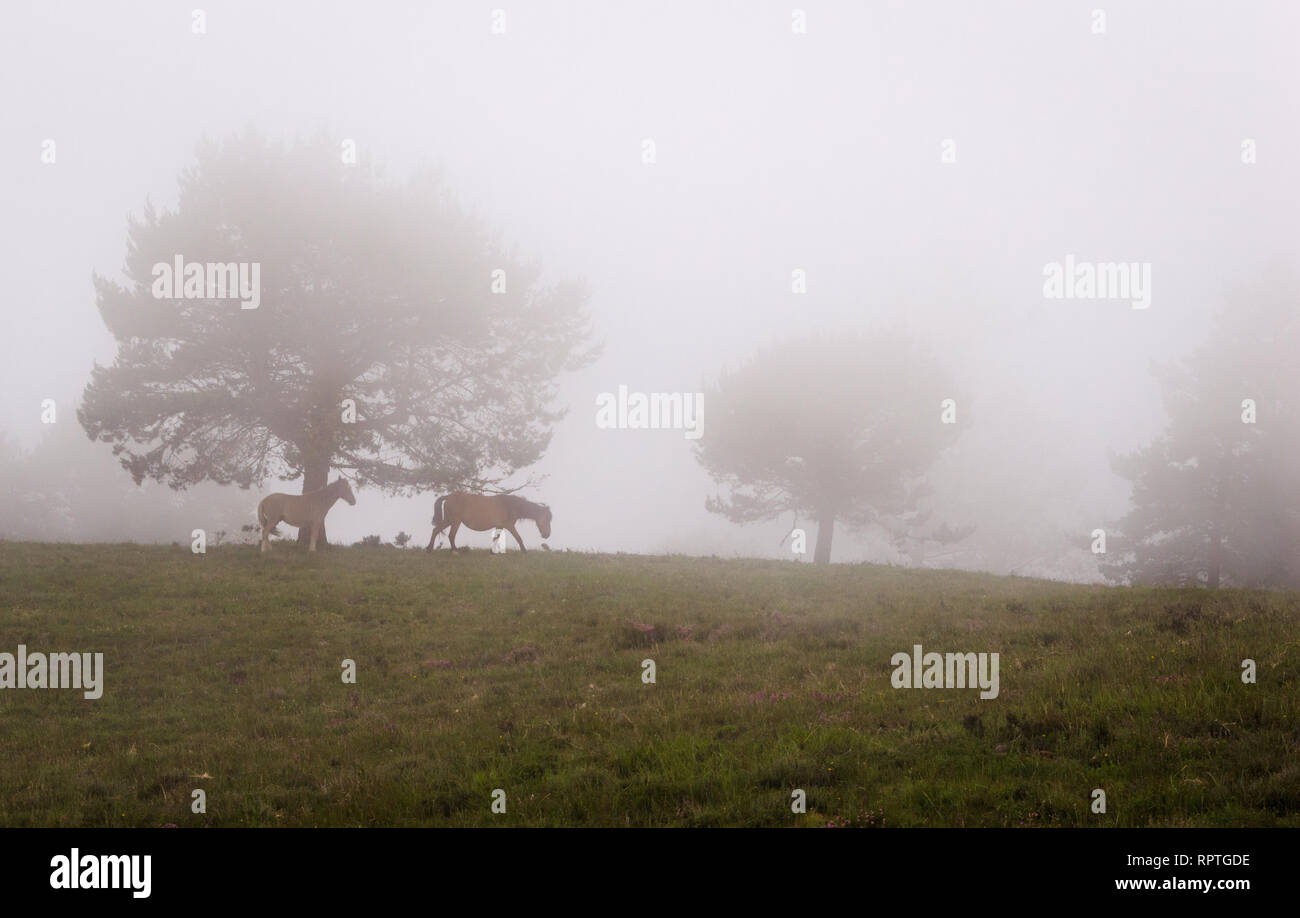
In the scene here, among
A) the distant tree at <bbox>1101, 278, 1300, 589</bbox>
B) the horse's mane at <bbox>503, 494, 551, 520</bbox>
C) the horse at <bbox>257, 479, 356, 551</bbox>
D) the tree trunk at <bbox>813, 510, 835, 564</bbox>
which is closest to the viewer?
the horse at <bbox>257, 479, 356, 551</bbox>

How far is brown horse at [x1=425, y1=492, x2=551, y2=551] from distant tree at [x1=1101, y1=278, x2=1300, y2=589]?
1023 inches

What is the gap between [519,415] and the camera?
91.4 ft

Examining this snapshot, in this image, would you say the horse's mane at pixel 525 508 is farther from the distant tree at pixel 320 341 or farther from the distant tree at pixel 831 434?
the distant tree at pixel 831 434

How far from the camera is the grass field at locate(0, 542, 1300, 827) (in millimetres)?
6938

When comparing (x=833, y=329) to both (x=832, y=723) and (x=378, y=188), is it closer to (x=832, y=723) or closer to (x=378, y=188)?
(x=378, y=188)

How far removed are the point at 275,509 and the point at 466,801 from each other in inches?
724

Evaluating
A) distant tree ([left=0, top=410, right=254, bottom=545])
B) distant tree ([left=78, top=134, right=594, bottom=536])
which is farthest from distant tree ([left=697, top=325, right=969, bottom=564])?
distant tree ([left=0, top=410, right=254, bottom=545])

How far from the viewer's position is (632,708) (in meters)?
10.2

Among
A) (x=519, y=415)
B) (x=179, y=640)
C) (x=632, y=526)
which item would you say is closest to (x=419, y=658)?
(x=179, y=640)

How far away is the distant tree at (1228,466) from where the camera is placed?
30.7 metres

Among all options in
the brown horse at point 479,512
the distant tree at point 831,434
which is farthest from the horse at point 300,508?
the distant tree at point 831,434

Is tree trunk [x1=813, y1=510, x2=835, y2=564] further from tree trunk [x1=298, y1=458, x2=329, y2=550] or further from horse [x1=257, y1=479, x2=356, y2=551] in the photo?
tree trunk [x1=298, y1=458, x2=329, y2=550]

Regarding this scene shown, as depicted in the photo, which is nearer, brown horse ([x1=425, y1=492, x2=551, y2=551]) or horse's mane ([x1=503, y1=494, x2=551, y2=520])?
brown horse ([x1=425, y1=492, x2=551, y2=551])

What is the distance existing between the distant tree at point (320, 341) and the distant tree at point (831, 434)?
37.5 feet
